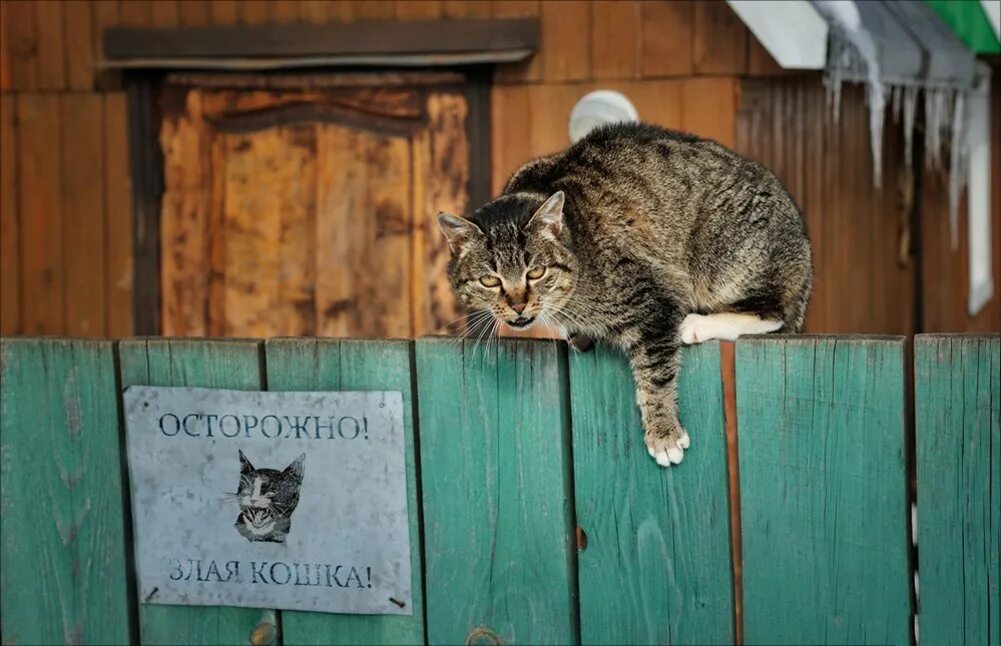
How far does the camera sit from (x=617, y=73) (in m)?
6.82

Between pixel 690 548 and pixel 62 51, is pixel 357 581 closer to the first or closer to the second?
pixel 690 548

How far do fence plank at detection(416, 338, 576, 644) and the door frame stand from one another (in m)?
3.82

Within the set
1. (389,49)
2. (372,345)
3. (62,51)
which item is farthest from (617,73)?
(372,345)

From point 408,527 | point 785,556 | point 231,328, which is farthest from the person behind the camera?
point 231,328

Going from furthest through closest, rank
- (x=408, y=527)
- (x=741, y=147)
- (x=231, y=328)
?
1. (x=231, y=328)
2. (x=741, y=147)
3. (x=408, y=527)

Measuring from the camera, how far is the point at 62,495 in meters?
3.44

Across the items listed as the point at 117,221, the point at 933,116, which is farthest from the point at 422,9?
the point at 933,116

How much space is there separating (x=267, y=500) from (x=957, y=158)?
6.22 m

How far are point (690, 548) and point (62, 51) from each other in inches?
218

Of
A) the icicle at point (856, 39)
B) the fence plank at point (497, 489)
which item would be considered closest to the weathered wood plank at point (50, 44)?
the icicle at point (856, 39)

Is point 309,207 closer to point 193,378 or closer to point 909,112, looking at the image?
point 909,112

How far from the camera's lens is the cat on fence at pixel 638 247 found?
3506 mm

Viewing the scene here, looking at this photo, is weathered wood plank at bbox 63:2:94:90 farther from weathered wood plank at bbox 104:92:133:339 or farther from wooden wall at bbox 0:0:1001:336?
weathered wood plank at bbox 104:92:133:339

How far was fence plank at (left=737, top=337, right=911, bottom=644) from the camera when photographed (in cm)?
289
